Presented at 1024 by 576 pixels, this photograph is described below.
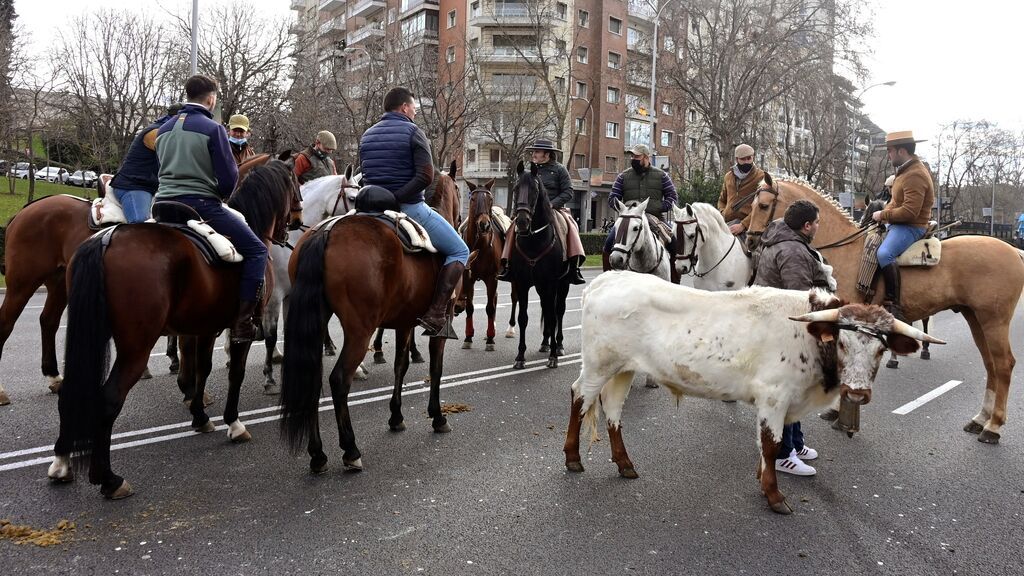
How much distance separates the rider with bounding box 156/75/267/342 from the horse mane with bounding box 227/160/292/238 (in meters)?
0.44

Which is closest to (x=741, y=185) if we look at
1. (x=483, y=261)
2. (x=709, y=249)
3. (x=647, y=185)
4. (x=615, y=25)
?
(x=647, y=185)

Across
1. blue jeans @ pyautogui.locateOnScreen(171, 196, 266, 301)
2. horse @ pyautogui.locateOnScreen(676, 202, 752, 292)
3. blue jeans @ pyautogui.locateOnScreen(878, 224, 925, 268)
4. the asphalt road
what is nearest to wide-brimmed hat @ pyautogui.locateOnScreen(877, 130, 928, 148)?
blue jeans @ pyautogui.locateOnScreen(878, 224, 925, 268)

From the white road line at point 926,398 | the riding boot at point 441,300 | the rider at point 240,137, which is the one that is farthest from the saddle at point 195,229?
the white road line at point 926,398

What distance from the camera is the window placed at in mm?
56125

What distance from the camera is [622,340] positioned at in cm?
489

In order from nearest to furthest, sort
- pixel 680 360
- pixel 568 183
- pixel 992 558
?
pixel 992 558 → pixel 680 360 → pixel 568 183

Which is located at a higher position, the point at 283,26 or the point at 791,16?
the point at 791,16

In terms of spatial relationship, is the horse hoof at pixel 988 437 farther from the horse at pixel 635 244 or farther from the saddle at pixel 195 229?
the saddle at pixel 195 229

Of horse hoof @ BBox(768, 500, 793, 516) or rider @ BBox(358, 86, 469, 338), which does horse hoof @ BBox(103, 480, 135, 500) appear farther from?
horse hoof @ BBox(768, 500, 793, 516)

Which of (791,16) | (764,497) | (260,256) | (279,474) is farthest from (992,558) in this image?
(791,16)

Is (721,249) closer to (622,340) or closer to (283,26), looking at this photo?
(622,340)

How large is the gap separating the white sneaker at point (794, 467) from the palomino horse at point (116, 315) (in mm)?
4518

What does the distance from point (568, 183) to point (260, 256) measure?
5.68m

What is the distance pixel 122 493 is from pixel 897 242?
711 centimetres
